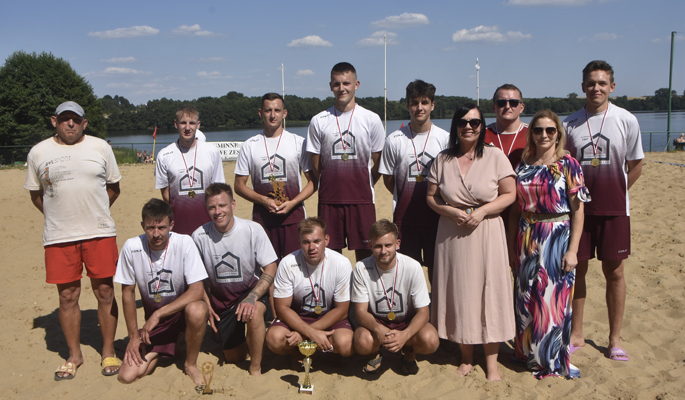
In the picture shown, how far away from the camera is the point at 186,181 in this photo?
4.29m

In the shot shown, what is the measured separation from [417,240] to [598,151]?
62.3 inches

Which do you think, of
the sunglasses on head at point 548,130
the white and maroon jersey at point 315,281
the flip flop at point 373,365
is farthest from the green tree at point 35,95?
the sunglasses on head at point 548,130

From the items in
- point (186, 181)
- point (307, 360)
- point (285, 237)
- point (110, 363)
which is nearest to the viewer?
point (307, 360)

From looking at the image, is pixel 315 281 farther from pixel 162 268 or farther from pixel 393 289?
pixel 162 268

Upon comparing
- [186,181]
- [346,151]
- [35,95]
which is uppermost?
[35,95]

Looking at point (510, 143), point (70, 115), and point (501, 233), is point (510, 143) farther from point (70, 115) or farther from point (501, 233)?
point (70, 115)

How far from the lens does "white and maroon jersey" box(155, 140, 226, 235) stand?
4.29 metres

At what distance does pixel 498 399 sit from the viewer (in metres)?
3.20

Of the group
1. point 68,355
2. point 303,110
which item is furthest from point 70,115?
point 303,110

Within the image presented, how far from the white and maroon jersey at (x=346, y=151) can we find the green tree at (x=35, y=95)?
104ft

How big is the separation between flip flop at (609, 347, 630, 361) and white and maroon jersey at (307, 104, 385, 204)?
7.53 ft

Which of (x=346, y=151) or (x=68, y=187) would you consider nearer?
(x=68, y=187)

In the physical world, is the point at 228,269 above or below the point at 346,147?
below

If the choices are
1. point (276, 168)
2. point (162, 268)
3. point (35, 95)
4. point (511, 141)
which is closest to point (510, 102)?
point (511, 141)
